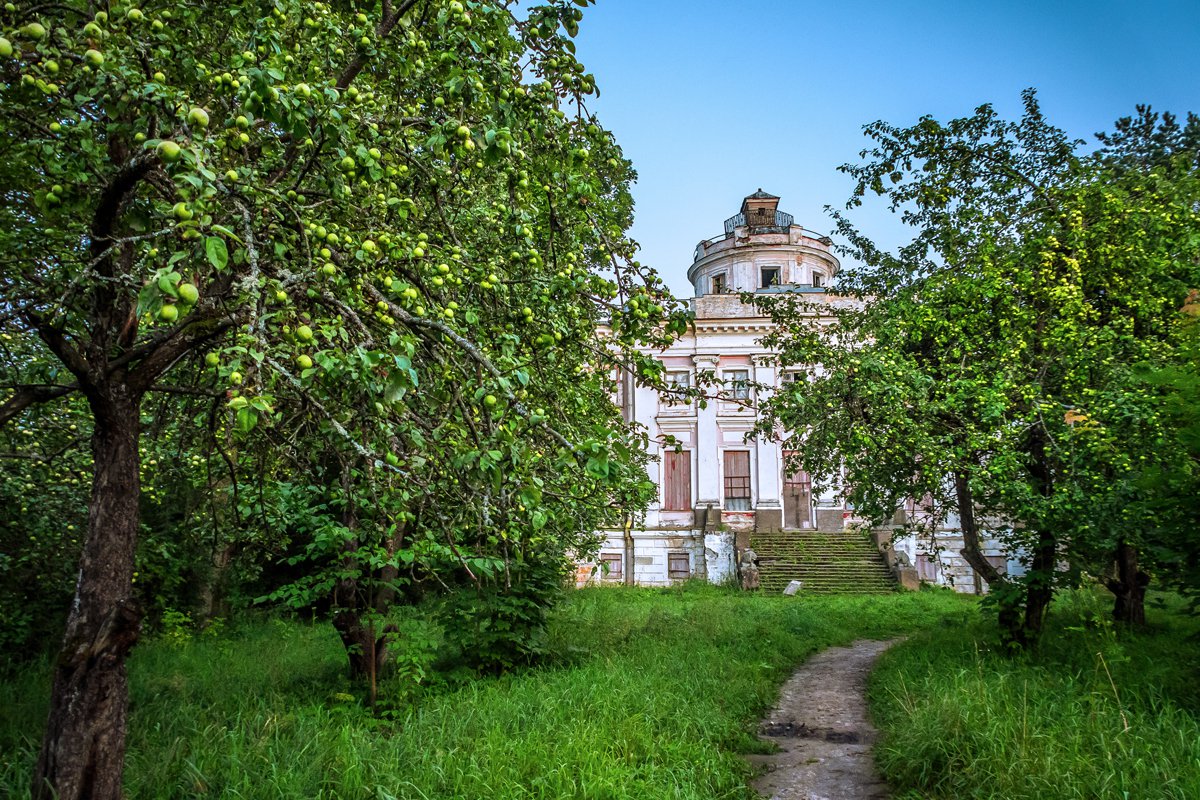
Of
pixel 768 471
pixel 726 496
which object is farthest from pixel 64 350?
pixel 768 471

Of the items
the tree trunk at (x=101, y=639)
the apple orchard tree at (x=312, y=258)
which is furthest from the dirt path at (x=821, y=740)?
the tree trunk at (x=101, y=639)

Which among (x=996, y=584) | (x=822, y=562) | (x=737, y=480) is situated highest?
(x=737, y=480)

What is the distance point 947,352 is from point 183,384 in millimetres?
8402

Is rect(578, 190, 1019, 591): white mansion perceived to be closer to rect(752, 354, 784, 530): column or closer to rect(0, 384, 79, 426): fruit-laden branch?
rect(752, 354, 784, 530): column

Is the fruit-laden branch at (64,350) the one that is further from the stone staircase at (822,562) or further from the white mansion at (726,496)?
the white mansion at (726,496)

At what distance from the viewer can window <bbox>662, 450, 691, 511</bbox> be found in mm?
26719

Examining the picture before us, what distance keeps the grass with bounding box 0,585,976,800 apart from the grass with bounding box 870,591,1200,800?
4.71 ft

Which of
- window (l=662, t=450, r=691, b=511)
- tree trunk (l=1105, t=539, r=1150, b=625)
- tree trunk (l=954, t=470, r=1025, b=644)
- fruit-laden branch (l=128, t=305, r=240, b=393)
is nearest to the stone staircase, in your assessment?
window (l=662, t=450, r=691, b=511)

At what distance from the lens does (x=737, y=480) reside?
2684 cm

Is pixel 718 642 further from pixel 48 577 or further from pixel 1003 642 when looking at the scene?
pixel 48 577

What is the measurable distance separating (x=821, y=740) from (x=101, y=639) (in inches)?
238

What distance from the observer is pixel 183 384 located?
18.5 ft

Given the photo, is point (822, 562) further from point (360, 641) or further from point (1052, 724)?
point (360, 641)

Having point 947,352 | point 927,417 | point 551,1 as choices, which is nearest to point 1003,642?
point 927,417
